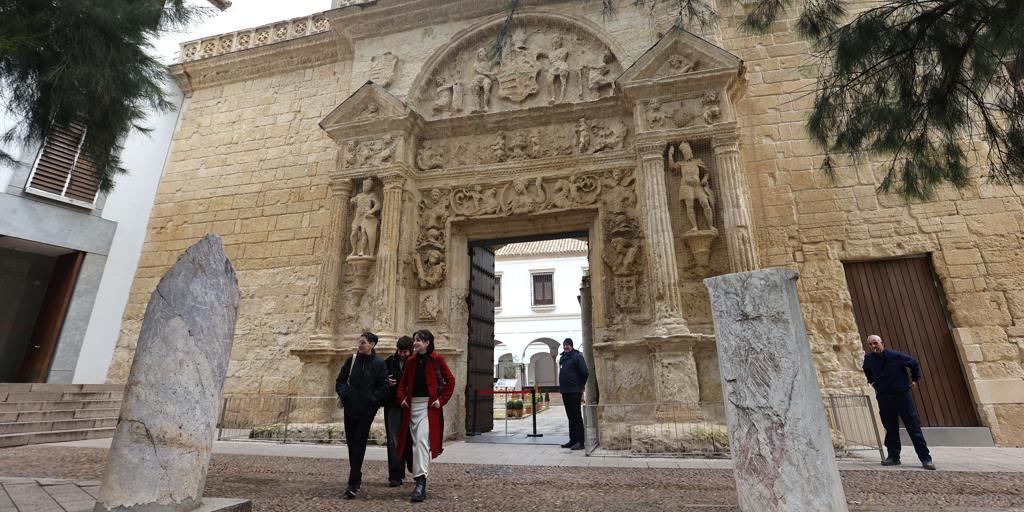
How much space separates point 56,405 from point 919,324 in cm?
1246

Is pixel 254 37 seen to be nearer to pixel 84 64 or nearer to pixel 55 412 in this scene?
pixel 55 412

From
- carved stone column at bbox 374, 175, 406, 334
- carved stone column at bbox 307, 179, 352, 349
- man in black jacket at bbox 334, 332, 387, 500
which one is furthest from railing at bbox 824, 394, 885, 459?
carved stone column at bbox 307, 179, 352, 349

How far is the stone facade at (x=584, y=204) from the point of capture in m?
6.25

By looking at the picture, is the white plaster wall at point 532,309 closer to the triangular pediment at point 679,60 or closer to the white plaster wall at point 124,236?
the white plaster wall at point 124,236

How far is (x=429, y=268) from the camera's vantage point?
7.44m

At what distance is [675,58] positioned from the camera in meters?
6.94

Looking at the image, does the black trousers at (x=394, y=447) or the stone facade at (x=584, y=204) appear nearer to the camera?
the black trousers at (x=394, y=447)

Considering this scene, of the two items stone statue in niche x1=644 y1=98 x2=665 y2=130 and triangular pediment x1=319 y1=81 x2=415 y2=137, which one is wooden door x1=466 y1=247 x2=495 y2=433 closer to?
triangular pediment x1=319 y1=81 x2=415 y2=137

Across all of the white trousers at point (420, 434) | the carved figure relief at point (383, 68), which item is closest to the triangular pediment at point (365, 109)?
the carved figure relief at point (383, 68)

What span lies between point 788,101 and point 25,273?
14838mm

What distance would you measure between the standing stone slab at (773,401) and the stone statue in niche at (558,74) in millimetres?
5558

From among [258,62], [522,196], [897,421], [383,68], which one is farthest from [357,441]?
[258,62]

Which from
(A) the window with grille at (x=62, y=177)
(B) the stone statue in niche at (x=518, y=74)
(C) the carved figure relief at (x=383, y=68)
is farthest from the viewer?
(A) the window with grille at (x=62, y=177)

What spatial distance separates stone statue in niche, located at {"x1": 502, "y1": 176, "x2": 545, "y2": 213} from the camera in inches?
289
